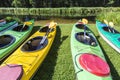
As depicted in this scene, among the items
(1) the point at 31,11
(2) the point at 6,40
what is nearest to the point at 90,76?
(2) the point at 6,40

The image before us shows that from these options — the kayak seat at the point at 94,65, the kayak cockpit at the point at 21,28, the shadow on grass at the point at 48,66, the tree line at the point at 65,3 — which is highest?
the tree line at the point at 65,3

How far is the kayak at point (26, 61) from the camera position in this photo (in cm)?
462

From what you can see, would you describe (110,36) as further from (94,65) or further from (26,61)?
(26,61)

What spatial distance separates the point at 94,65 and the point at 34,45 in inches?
108

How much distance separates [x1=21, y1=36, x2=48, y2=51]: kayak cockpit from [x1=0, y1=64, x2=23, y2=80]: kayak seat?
1.53 m

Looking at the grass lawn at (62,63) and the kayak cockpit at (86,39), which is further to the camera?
the kayak cockpit at (86,39)

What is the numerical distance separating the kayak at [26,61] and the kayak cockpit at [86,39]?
105 cm

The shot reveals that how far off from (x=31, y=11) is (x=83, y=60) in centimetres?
1677

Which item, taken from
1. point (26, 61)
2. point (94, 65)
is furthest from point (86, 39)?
point (26, 61)

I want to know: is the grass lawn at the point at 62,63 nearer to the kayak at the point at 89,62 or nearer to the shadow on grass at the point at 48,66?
the shadow on grass at the point at 48,66

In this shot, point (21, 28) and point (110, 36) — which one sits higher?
point (21, 28)

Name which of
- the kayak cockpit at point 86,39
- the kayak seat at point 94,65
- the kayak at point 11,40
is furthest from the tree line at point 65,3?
the kayak seat at point 94,65

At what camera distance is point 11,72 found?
15.1ft

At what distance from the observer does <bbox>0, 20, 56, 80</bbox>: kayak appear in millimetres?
4621
